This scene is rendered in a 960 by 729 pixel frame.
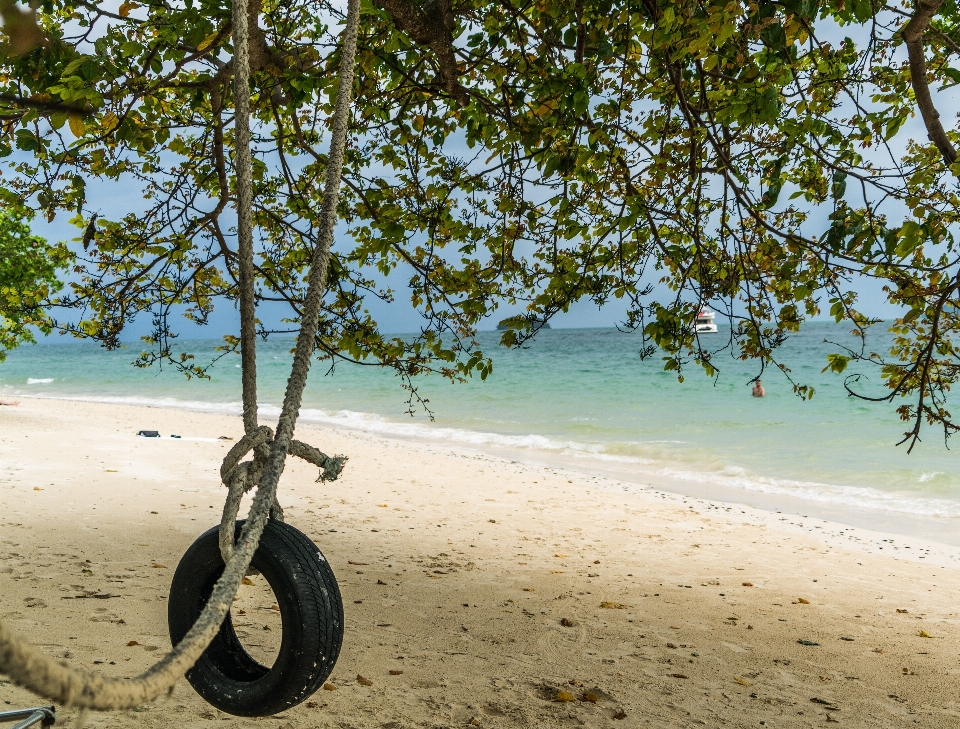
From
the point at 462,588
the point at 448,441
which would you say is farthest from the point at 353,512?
the point at 448,441

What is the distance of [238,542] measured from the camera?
1.74 meters

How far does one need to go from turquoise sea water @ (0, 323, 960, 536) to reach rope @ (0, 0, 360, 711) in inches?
378

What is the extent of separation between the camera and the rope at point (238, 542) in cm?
99

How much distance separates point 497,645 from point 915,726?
2.05 metres

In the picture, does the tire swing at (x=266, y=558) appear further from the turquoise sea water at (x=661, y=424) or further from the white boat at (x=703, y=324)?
the turquoise sea water at (x=661, y=424)

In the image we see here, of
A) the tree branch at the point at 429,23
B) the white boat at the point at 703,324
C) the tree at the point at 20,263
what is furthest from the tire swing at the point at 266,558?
the tree at the point at 20,263

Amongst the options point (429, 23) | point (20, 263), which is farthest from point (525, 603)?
point (20, 263)

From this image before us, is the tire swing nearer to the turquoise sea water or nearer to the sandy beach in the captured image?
the sandy beach

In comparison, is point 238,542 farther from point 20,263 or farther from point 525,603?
point 20,263

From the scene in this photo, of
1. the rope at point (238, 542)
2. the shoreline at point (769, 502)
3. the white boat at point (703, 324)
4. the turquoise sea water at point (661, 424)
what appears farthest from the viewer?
the turquoise sea water at point (661, 424)

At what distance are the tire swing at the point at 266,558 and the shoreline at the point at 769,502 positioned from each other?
746 centimetres

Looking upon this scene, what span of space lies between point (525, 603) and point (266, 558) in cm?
333

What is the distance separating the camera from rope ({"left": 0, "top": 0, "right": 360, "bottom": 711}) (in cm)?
99

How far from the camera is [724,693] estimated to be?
3.58 meters
